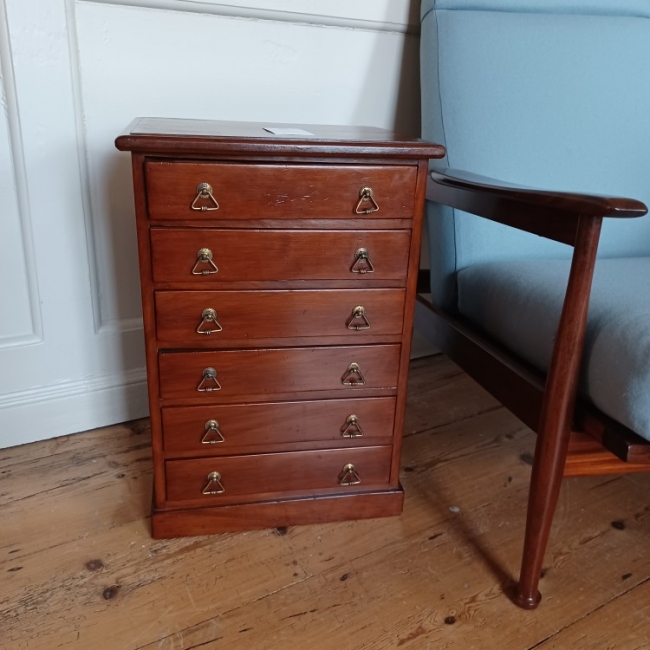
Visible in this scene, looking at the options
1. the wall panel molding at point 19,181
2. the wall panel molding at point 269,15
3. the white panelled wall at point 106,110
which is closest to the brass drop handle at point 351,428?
the white panelled wall at point 106,110

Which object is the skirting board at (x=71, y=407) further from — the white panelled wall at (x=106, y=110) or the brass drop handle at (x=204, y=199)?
the brass drop handle at (x=204, y=199)

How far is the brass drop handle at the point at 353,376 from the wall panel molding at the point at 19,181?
655mm

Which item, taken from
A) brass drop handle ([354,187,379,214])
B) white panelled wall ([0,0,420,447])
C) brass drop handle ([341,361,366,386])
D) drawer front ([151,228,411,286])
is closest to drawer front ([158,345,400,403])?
brass drop handle ([341,361,366,386])

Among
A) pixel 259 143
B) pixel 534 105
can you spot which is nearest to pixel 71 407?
pixel 259 143

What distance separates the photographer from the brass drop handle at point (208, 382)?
973 mm

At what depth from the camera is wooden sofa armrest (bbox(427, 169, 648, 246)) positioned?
751mm

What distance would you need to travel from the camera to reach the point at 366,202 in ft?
2.98

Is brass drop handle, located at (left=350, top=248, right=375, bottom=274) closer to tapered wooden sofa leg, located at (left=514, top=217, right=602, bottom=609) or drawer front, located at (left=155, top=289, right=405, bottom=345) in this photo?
drawer front, located at (left=155, top=289, right=405, bottom=345)

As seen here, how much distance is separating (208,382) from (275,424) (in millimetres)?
138

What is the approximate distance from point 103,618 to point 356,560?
0.40m

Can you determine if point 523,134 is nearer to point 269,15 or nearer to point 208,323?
point 269,15

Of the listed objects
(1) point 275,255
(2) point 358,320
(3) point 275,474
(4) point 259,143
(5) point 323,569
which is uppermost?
(4) point 259,143

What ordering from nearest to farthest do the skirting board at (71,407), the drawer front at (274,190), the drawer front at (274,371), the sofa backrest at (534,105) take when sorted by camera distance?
the drawer front at (274,190), the drawer front at (274,371), the sofa backrest at (534,105), the skirting board at (71,407)

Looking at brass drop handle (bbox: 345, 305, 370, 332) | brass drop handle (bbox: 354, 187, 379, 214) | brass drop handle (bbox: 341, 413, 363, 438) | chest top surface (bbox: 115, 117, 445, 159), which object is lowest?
brass drop handle (bbox: 341, 413, 363, 438)
